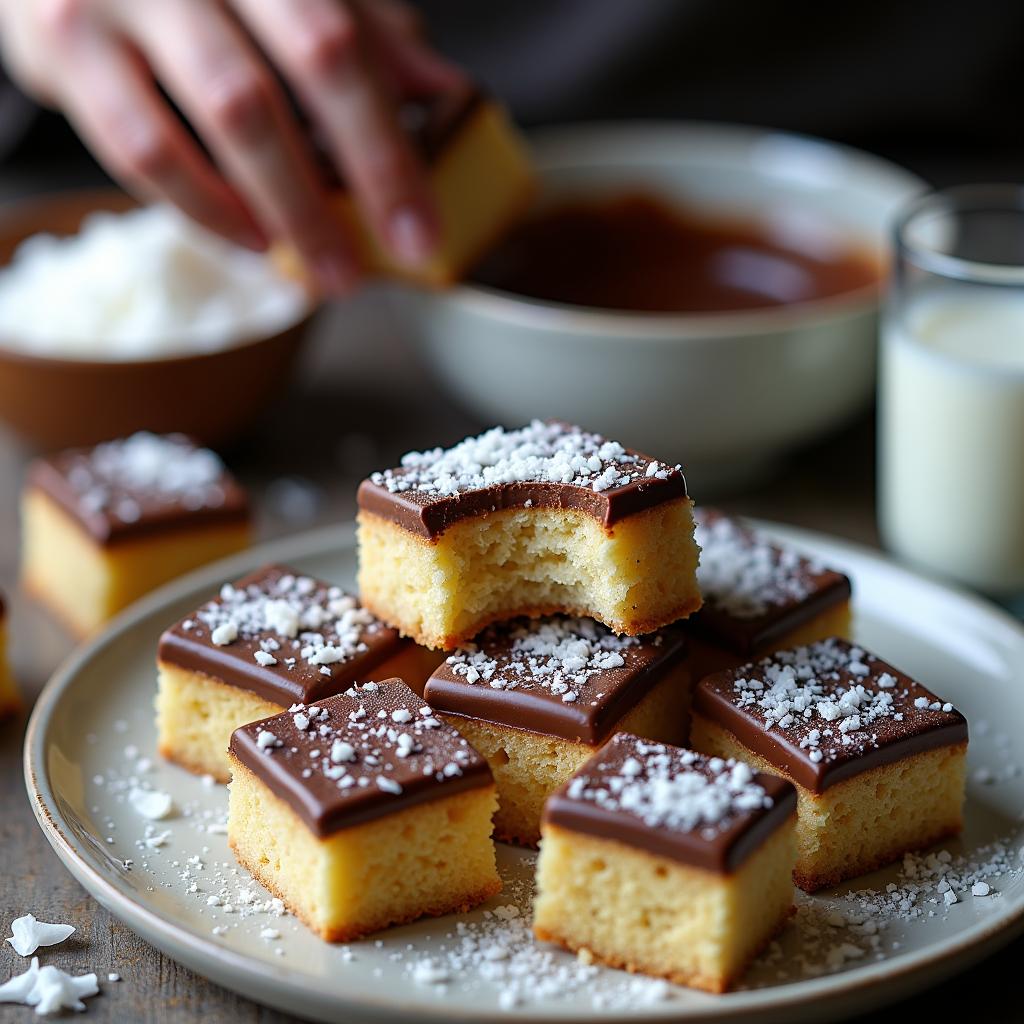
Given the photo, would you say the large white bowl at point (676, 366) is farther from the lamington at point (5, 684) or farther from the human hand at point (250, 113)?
the lamington at point (5, 684)

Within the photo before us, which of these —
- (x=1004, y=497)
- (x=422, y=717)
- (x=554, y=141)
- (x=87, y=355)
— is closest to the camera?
(x=422, y=717)

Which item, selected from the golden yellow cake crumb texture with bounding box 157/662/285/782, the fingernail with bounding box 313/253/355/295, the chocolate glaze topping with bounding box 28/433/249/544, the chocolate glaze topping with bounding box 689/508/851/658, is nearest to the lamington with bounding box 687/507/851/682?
the chocolate glaze topping with bounding box 689/508/851/658

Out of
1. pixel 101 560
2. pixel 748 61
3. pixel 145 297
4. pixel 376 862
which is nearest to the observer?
pixel 376 862

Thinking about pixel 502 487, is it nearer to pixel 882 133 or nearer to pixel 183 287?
pixel 183 287

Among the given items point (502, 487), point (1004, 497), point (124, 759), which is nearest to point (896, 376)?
point (1004, 497)

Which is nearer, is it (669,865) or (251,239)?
(669,865)

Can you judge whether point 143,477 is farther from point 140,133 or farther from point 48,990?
point 48,990

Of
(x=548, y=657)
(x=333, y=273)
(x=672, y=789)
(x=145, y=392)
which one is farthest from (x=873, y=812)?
(x=145, y=392)

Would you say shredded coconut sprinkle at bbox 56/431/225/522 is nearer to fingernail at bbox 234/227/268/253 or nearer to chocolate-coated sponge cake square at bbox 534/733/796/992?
fingernail at bbox 234/227/268/253
